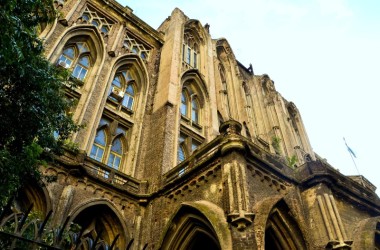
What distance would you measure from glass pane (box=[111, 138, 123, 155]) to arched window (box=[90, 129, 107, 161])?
41 cm

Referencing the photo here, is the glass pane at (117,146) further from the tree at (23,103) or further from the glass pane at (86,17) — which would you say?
the glass pane at (86,17)

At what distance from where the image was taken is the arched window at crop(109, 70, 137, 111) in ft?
46.2

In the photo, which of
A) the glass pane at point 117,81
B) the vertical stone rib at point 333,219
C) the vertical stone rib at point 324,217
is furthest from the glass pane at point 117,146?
the vertical stone rib at point 333,219

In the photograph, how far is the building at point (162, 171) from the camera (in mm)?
8234

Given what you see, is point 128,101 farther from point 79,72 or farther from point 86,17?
point 86,17

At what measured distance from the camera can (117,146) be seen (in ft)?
42.6

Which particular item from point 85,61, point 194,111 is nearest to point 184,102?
point 194,111

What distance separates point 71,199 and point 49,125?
10.3 ft

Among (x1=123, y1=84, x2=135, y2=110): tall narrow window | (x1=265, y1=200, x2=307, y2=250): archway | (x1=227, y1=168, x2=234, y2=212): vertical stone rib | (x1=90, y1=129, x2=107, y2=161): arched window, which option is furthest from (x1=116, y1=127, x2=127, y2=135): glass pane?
(x1=265, y1=200, x2=307, y2=250): archway

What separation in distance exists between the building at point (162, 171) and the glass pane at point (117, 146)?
59 millimetres

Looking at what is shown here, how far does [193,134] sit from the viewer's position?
596 inches

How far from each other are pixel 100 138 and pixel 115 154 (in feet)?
2.93

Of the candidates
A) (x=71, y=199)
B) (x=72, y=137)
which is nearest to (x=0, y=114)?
(x=71, y=199)

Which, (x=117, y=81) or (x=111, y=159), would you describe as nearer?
(x=111, y=159)
